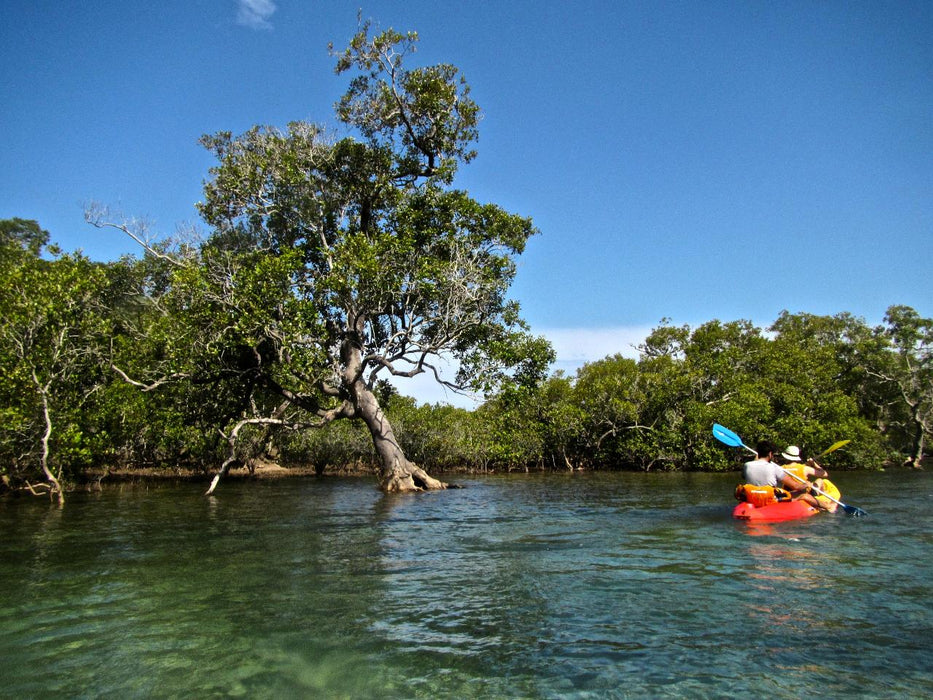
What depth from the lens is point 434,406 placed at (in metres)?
36.2

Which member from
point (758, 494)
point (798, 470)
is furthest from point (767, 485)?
point (798, 470)

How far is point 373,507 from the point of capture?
1628 centimetres

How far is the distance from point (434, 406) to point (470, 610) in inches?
1186

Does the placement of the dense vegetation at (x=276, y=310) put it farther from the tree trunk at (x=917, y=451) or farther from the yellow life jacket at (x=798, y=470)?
the tree trunk at (x=917, y=451)

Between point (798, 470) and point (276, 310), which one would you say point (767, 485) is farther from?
point (276, 310)

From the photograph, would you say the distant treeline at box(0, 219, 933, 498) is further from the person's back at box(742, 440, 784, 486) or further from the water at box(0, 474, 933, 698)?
the person's back at box(742, 440, 784, 486)

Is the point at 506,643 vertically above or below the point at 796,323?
below

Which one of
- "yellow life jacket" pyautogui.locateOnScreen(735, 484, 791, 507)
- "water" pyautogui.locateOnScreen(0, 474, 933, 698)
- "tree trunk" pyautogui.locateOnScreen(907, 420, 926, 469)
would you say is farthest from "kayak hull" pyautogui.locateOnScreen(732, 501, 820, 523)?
"tree trunk" pyautogui.locateOnScreen(907, 420, 926, 469)

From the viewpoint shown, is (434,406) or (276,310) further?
(434,406)

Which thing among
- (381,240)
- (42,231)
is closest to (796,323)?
(381,240)

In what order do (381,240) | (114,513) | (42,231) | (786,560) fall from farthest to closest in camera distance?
(42,231) < (381,240) < (114,513) < (786,560)

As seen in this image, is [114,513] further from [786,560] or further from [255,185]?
[786,560]

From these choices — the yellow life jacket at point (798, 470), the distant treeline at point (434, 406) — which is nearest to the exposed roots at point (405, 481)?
the distant treeline at point (434, 406)

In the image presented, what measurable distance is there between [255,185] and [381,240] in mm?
4878
